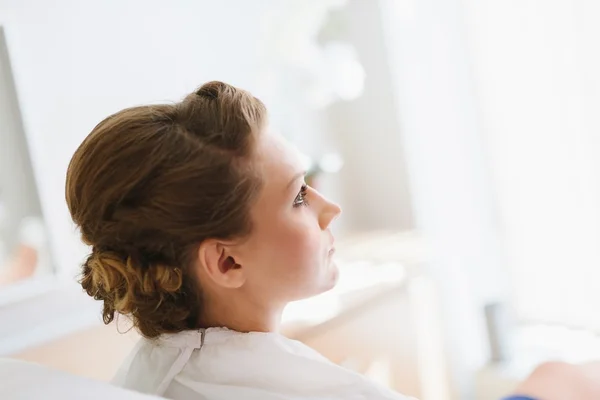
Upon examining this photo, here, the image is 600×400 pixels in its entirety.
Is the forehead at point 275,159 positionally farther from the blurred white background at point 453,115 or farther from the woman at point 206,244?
the blurred white background at point 453,115

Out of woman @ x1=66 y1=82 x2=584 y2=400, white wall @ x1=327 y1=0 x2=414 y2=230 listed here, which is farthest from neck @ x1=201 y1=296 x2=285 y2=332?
white wall @ x1=327 y1=0 x2=414 y2=230

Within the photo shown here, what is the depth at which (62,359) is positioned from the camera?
1.31m

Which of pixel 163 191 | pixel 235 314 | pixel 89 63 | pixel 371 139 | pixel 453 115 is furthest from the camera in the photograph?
pixel 371 139

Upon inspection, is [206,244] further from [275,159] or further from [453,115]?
[453,115]

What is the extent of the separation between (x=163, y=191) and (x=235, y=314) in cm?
20

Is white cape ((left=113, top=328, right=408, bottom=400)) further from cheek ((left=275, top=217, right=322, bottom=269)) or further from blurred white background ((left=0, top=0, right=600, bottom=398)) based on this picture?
blurred white background ((left=0, top=0, right=600, bottom=398))

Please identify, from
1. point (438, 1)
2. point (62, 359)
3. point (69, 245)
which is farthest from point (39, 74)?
point (438, 1)

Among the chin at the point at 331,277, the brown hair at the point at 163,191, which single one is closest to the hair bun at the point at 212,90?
the brown hair at the point at 163,191

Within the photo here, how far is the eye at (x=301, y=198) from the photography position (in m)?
0.92

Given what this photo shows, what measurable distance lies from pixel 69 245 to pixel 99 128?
0.65 m

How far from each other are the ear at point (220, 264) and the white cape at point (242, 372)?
7 centimetres

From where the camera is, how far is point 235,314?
0.91m

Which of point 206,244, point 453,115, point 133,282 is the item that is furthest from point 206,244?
point 453,115

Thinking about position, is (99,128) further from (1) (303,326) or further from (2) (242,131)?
(1) (303,326)
